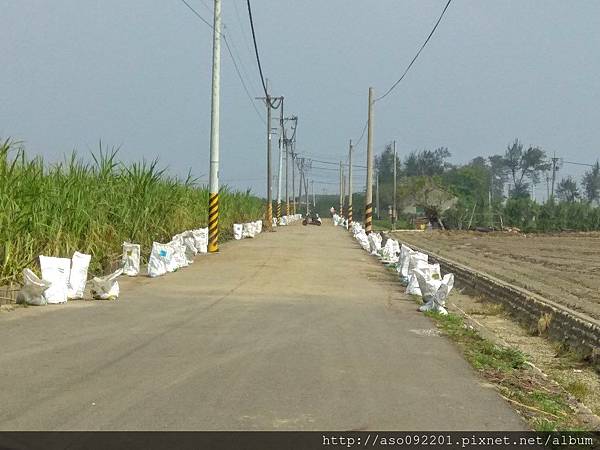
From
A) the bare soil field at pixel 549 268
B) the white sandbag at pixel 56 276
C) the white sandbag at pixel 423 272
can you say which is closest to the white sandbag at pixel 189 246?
the white sandbag at pixel 423 272

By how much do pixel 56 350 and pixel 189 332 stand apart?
1.91 meters

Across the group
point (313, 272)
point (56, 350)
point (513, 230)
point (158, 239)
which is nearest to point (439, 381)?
point (56, 350)

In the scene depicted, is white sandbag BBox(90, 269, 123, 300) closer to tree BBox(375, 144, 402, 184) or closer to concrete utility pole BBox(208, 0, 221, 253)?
concrete utility pole BBox(208, 0, 221, 253)

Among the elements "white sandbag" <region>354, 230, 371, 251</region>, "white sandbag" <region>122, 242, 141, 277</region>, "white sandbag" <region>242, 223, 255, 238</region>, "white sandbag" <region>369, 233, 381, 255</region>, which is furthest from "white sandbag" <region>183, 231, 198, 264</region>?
"white sandbag" <region>242, 223, 255, 238</region>

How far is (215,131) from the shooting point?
28.3m

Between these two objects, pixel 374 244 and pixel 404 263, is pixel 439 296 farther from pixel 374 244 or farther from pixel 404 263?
pixel 374 244

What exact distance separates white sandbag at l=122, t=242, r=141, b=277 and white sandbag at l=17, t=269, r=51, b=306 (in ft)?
17.4

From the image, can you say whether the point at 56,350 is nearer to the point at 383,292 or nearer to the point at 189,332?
the point at 189,332

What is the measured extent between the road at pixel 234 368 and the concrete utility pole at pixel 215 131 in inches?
508

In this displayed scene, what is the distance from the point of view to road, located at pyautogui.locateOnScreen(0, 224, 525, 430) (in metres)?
6.30

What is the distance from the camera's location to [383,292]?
16609 mm

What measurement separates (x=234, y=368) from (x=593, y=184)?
420ft

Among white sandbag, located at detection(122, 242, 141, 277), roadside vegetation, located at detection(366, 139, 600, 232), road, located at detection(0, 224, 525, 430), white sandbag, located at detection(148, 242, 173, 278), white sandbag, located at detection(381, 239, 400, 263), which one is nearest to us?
road, located at detection(0, 224, 525, 430)

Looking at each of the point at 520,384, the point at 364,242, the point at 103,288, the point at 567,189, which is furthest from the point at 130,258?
the point at 567,189
